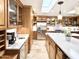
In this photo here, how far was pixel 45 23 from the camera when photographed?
1310 centimetres

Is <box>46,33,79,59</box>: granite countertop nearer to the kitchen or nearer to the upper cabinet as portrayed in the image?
the kitchen

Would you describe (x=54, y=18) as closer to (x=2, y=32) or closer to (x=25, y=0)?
(x=25, y=0)

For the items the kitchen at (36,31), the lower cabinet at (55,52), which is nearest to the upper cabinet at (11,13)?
the kitchen at (36,31)

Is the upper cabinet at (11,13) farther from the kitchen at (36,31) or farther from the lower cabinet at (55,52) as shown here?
the lower cabinet at (55,52)

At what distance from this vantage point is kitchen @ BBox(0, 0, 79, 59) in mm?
2629

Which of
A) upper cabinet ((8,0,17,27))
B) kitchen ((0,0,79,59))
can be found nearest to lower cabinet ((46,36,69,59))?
kitchen ((0,0,79,59))

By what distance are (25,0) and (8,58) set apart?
370 centimetres

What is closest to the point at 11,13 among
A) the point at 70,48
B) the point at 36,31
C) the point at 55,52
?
the point at 55,52

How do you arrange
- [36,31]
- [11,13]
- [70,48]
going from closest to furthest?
[70,48] < [11,13] < [36,31]

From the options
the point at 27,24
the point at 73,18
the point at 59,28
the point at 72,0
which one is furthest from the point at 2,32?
the point at 73,18

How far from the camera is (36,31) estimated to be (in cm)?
1215

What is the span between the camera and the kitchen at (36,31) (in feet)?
8.63

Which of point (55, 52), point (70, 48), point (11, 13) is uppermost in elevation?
point (11, 13)

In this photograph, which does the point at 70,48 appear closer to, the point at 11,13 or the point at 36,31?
the point at 11,13
